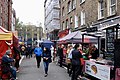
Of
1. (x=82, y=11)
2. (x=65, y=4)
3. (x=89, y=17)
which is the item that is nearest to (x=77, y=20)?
(x=82, y=11)

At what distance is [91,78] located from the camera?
1263 cm

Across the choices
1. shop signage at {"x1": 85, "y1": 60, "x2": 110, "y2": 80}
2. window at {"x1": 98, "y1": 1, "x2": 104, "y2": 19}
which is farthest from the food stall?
window at {"x1": 98, "y1": 1, "x2": 104, "y2": 19}

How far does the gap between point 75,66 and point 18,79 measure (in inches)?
123

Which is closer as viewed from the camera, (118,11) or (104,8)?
(118,11)

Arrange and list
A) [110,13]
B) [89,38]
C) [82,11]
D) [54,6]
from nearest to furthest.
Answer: [89,38] < [110,13] < [82,11] < [54,6]

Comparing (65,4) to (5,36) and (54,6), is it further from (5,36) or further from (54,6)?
(5,36)

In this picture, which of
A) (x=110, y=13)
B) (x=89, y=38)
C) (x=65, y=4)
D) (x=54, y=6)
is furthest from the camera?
(x=54, y=6)

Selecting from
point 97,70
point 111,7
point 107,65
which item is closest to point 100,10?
point 111,7

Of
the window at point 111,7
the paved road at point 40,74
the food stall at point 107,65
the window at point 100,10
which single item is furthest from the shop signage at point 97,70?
the window at point 100,10

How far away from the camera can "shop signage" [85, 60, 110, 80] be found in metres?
10.2

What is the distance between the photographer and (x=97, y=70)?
448 inches

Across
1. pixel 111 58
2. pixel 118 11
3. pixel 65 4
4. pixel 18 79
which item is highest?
pixel 65 4

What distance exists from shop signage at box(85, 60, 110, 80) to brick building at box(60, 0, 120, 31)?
2.08 meters

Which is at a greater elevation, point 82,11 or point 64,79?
point 82,11
